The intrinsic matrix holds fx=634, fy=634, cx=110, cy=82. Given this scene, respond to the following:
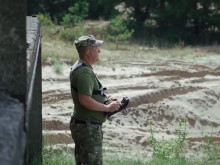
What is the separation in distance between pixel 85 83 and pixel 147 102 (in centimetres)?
1091

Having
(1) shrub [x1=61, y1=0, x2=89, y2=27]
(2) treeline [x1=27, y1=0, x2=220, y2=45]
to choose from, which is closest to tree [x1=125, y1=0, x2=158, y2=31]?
(2) treeline [x1=27, y1=0, x2=220, y2=45]

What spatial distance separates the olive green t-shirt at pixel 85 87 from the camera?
4867mm

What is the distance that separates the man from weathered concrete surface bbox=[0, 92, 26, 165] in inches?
95.5

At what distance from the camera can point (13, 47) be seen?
2.46 metres

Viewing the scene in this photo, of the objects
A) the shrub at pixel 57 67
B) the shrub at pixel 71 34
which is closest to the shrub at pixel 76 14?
the shrub at pixel 71 34

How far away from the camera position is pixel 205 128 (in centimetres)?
1462

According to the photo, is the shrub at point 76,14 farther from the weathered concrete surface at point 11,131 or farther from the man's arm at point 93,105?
the weathered concrete surface at point 11,131

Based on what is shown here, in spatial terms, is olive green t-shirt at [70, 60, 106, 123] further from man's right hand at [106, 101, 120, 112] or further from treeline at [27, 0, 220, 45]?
treeline at [27, 0, 220, 45]

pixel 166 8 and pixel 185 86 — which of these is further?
pixel 166 8

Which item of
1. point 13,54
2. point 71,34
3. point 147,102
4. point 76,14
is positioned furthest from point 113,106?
point 76,14

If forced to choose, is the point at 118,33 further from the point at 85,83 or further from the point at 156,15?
the point at 85,83

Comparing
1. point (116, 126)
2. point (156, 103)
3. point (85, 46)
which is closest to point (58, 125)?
point (116, 126)

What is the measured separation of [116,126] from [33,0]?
19773 mm

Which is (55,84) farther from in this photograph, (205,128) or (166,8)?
(166,8)
